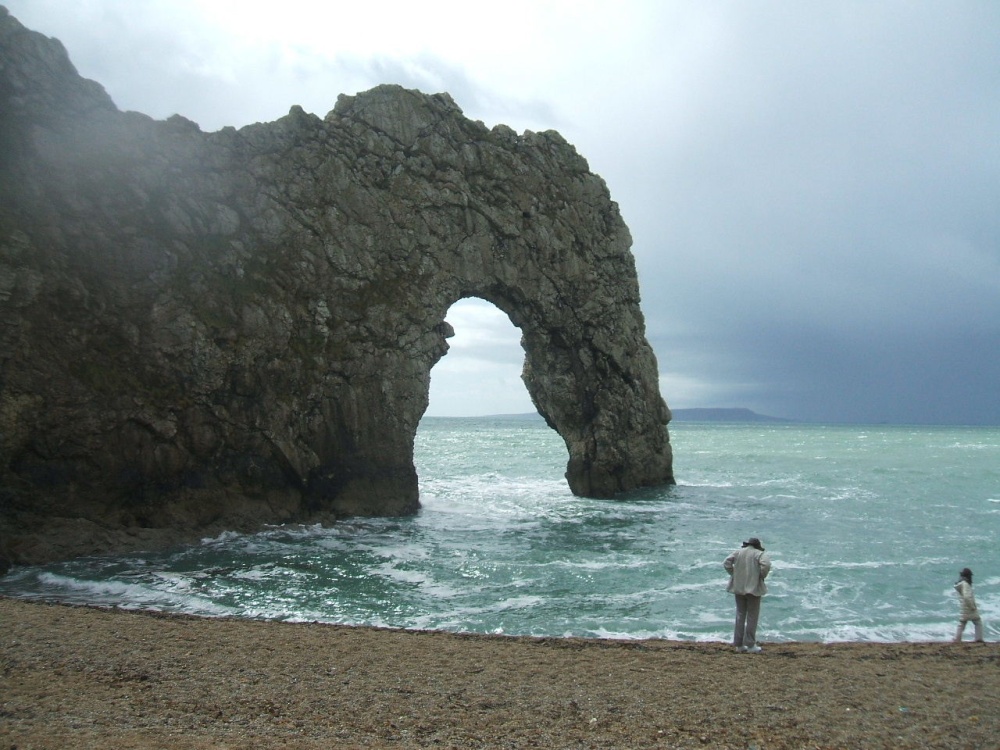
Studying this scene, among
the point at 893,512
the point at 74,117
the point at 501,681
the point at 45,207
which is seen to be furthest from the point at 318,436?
the point at 893,512

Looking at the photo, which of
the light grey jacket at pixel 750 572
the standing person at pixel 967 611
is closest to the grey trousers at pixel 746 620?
the light grey jacket at pixel 750 572

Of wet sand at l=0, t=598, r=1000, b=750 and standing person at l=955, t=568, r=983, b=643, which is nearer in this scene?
wet sand at l=0, t=598, r=1000, b=750

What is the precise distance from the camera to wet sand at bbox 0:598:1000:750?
791cm

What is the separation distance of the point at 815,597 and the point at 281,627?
1252 cm

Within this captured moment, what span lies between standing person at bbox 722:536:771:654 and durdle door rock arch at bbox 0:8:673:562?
17.7 m

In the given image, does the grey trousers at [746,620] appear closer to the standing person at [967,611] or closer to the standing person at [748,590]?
the standing person at [748,590]

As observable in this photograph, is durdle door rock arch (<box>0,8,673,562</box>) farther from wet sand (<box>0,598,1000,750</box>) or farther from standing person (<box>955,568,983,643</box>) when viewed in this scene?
standing person (<box>955,568,983,643</box>)

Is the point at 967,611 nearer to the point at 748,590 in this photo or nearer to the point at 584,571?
the point at 748,590

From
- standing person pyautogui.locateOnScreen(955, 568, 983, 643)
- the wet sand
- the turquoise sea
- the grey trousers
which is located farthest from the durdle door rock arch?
standing person pyautogui.locateOnScreen(955, 568, 983, 643)

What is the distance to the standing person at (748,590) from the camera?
12.3 meters

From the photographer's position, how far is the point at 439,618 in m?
14.8

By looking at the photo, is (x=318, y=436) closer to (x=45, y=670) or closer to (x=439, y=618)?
(x=439, y=618)

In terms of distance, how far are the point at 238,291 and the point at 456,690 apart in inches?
795

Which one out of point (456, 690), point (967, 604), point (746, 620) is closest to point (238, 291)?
point (456, 690)
